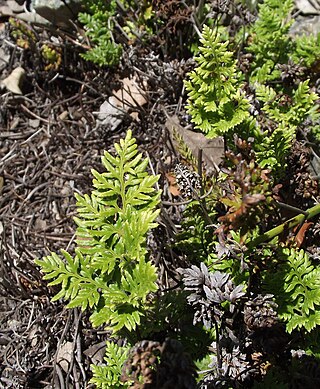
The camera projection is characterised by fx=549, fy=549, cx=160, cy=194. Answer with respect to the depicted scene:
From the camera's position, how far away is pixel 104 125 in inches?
154

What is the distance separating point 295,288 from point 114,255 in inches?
35.8

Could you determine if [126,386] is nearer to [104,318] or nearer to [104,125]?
[104,318]

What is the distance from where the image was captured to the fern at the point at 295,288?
8.41 feet

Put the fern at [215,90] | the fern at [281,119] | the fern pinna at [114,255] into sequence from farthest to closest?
the fern at [281,119]
the fern at [215,90]
the fern pinna at [114,255]

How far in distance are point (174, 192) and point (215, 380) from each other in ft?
4.13

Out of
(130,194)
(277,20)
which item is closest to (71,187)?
(130,194)

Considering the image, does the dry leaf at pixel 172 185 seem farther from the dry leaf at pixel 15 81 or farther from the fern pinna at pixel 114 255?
the dry leaf at pixel 15 81

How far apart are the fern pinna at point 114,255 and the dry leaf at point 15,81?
6.67 feet

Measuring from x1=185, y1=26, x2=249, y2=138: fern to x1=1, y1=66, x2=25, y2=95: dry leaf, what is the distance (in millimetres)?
1831

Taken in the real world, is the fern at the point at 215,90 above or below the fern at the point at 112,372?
above

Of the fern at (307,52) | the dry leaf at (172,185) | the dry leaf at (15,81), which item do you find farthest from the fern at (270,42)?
the dry leaf at (15,81)

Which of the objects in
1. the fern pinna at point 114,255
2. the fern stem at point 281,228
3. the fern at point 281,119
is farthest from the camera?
the fern at point 281,119

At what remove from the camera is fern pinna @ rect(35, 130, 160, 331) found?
230 cm

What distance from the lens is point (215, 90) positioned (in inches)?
111
